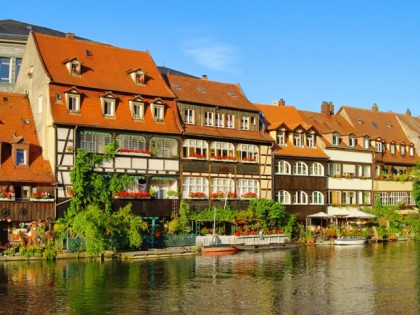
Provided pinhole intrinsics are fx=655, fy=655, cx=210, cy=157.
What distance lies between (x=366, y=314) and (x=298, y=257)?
62.6ft

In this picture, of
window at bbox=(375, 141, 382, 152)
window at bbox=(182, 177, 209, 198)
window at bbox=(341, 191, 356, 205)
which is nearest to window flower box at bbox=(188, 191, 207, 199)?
window at bbox=(182, 177, 209, 198)

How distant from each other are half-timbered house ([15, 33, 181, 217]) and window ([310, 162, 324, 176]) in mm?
14826

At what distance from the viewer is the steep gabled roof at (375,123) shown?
66688mm

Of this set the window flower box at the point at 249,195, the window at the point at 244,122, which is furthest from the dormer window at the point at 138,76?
the window flower box at the point at 249,195

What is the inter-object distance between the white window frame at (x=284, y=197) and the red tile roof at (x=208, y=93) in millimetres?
7528

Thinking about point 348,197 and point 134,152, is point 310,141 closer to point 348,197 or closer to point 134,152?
point 348,197

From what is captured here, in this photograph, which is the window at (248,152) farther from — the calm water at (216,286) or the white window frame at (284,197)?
the calm water at (216,286)

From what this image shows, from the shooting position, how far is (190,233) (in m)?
48.2

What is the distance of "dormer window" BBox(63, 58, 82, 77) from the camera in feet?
151

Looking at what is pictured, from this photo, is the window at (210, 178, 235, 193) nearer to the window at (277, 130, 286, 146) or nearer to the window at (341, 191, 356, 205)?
the window at (277, 130, 286, 146)

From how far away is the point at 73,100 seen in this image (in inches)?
1766

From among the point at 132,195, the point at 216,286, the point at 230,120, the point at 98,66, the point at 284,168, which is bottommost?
the point at 216,286

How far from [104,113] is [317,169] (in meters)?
21.6

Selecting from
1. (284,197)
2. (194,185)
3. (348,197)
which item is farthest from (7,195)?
(348,197)
